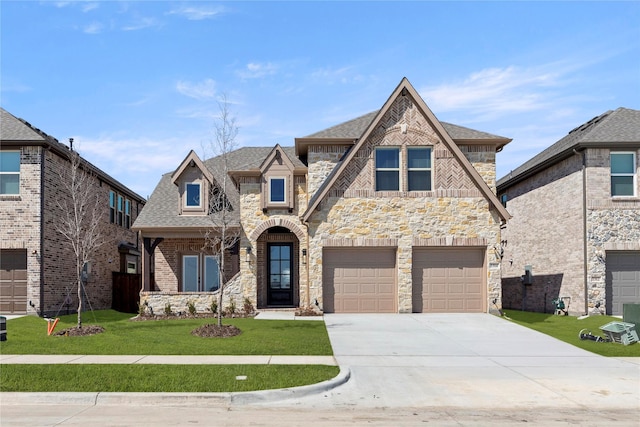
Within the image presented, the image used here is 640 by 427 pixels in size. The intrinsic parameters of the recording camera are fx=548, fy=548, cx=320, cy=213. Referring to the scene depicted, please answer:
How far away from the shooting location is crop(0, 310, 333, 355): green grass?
1303 cm

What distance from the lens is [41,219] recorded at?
21047mm

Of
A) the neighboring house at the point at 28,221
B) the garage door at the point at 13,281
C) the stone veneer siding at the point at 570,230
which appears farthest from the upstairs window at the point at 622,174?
the garage door at the point at 13,281

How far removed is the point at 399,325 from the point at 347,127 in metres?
9.07

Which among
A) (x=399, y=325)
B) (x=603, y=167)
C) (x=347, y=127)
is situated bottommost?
(x=399, y=325)

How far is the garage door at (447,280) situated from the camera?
825 inches

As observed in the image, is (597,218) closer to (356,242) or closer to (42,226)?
(356,242)

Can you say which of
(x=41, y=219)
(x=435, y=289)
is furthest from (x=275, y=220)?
(x=41, y=219)

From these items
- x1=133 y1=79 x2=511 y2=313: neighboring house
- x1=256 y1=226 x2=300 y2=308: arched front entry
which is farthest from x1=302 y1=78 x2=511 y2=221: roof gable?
x1=256 y1=226 x2=300 y2=308: arched front entry

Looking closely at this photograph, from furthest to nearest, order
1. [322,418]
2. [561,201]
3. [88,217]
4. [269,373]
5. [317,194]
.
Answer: [88,217] < [561,201] < [317,194] < [269,373] < [322,418]

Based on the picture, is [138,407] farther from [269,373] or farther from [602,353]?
[602,353]

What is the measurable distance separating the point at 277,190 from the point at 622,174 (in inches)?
545

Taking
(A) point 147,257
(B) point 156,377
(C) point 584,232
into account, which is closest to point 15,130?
(A) point 147,257

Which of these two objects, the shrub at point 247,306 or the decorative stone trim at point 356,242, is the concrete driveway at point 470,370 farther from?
the shrub at point 247,306

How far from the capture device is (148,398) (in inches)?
351
